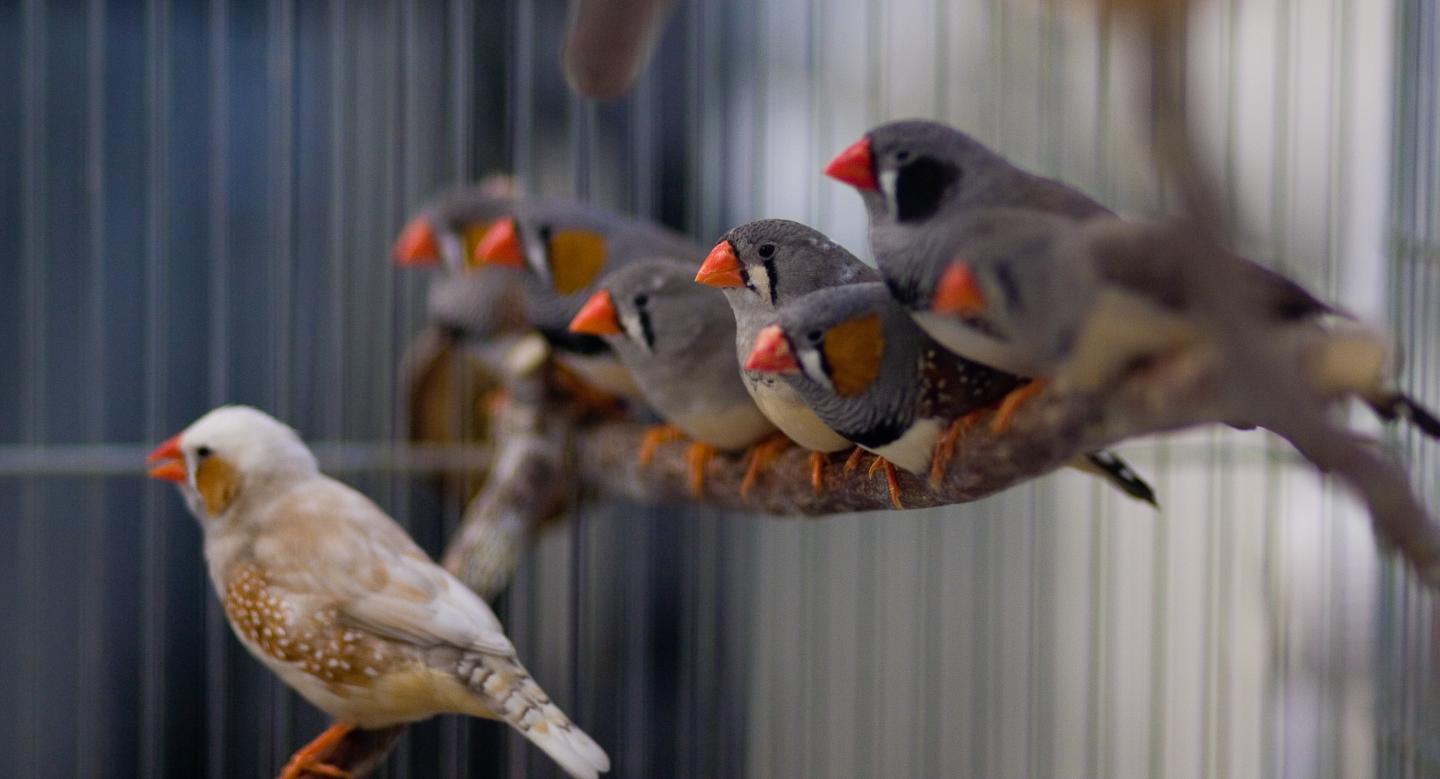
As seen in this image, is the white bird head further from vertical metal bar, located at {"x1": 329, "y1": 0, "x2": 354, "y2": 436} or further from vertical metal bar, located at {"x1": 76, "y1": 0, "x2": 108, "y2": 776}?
vertical metal bar, located at {"x1": 329, "y1": 0, "x2": 354, "y2": 436}

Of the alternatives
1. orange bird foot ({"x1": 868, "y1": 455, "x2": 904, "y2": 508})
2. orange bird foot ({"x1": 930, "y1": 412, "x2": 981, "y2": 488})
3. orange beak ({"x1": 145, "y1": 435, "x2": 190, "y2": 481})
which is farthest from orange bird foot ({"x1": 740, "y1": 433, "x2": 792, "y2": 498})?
orange beak ({"x1": 145, "y1": 435, "x2": 190, "y2": 481})

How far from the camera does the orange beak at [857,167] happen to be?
24.9 inches

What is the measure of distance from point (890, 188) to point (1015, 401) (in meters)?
0.14

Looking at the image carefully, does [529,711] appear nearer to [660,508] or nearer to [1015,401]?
[1015,401]

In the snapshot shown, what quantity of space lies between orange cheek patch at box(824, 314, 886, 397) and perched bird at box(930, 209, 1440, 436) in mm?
106

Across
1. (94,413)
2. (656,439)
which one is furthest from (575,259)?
(94,413)

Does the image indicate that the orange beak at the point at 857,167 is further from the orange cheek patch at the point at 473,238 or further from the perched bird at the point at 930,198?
the orange cheek patch at the point at 473,238

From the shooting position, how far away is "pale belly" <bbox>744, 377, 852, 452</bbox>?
789 mm

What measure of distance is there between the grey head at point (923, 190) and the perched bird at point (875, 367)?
64 millimetres

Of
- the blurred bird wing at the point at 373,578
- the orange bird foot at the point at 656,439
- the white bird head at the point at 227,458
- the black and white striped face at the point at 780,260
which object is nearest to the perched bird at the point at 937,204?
the black and white striped face at the point at 780,260

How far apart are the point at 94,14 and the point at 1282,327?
1.57 metres

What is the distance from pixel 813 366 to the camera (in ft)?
2.19

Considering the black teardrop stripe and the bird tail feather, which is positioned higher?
the black teardrop stripe

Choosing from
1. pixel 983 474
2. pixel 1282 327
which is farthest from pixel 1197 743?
pixel 1282 327
